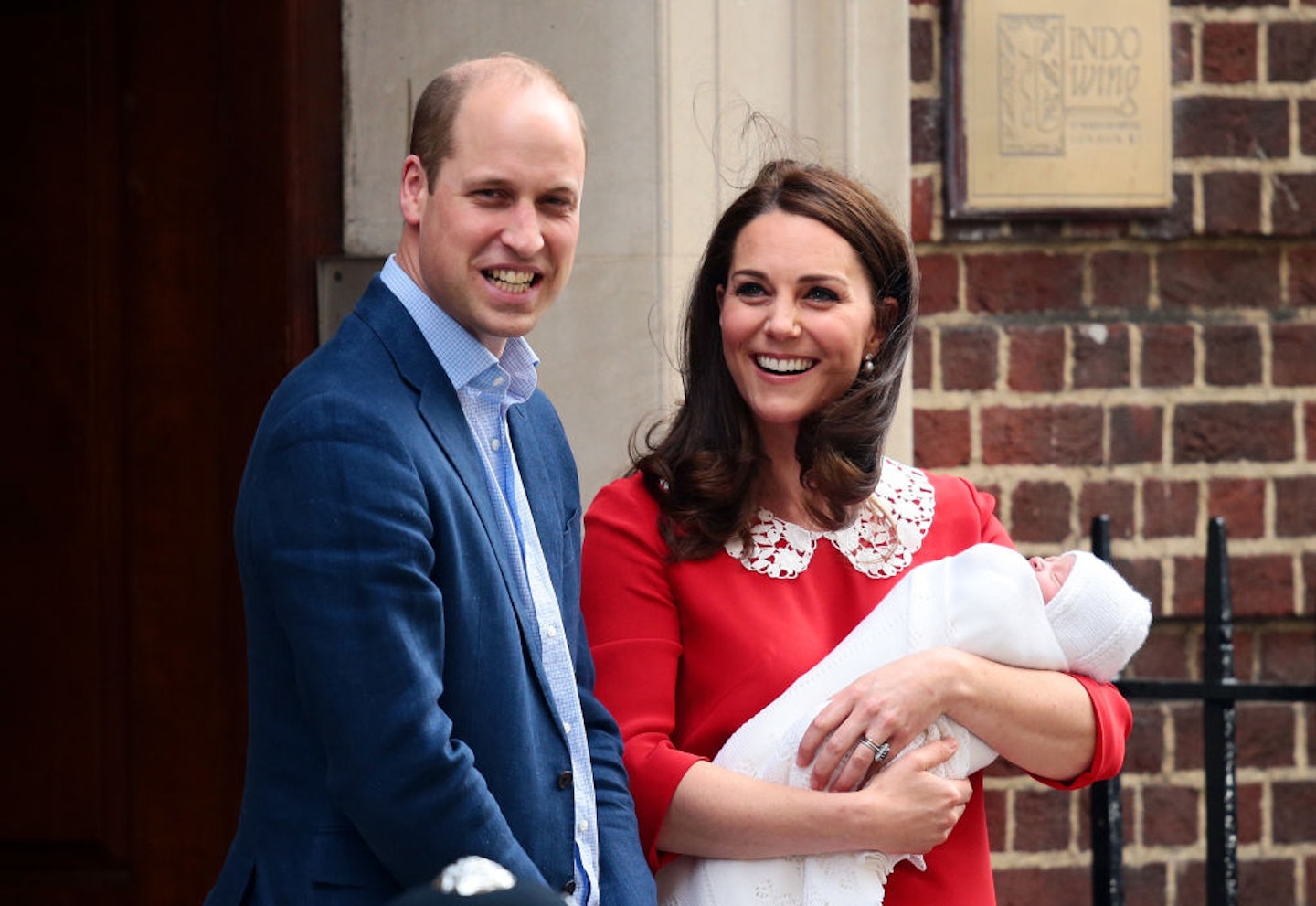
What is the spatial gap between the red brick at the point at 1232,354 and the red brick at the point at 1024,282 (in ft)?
0.97

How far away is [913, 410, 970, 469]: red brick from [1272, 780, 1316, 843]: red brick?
0.98 metres

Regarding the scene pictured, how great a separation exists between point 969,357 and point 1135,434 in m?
0.38

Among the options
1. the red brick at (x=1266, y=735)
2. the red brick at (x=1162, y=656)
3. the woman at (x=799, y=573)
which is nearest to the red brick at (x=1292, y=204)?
the red brick at (x=1162, y=656)

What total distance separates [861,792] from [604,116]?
1455 millimetres

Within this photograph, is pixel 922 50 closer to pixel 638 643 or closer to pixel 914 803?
pixel 638 643

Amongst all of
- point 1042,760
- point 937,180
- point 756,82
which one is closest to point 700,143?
point 756,82

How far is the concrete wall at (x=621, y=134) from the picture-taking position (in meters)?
3.31

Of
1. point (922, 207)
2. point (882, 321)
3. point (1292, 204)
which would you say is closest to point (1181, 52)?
point (1292, 204)

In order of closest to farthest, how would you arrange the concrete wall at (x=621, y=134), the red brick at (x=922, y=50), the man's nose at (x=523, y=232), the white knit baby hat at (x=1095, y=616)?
the man's nose at (x=523, y=232), the white knit baby hat at (x=1095, y=616), the concrete wall at (x=621, y=134), the red brick at (x=922, y=50)

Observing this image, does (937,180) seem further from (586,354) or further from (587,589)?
(587,589)

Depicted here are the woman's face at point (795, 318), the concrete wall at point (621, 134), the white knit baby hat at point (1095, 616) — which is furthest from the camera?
the concrete wall at point (621, 134)

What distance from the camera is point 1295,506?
3.88 m

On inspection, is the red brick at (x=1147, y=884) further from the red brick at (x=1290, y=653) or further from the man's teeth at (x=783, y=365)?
the man's teeth at (x=783, y=365)

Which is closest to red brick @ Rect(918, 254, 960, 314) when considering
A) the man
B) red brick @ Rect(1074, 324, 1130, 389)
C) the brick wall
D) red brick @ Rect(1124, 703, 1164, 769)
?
the brick wall
